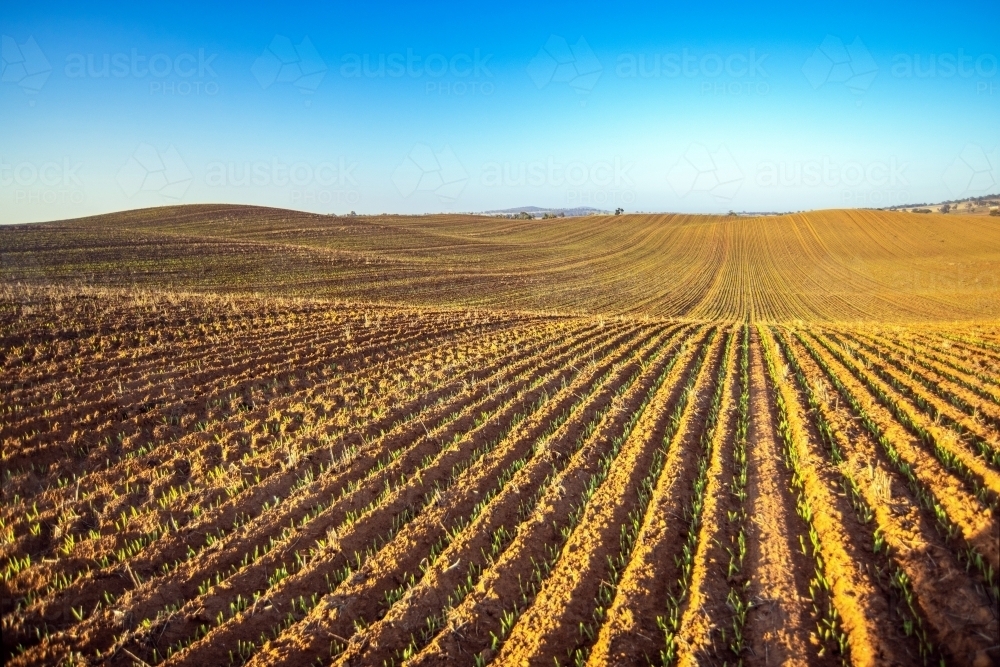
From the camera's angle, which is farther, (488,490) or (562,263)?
(562,263)

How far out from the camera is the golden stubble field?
11.8ft

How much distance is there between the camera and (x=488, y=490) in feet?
18.3

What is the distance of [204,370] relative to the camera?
972 cm

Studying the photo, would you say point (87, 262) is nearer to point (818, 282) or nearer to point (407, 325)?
point (407, 325)

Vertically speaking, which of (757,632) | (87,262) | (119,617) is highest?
(87,262)

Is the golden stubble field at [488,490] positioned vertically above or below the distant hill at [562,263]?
below

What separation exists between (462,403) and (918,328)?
1252 cm

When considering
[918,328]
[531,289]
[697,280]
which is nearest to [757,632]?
[918,328]

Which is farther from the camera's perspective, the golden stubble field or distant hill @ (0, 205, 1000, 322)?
distant hill @ (0, 205, 1000, 322)

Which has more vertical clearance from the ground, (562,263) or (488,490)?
(562,263)

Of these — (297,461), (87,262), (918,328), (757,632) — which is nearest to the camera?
(757,632)

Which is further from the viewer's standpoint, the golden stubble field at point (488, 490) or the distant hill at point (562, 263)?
the distant hill at point (562, 263)

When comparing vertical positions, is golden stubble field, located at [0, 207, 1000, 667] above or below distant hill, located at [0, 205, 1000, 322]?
below

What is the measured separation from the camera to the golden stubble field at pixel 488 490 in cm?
361
